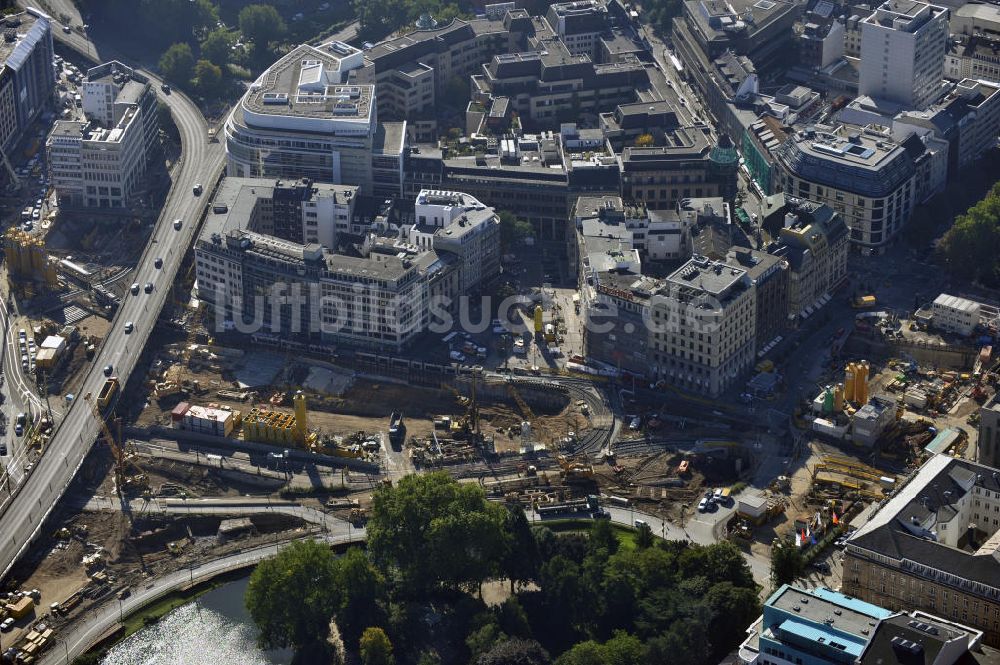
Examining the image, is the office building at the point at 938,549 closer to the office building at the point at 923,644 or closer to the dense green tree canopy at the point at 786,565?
the dense green tree canopy at the point at 786,565

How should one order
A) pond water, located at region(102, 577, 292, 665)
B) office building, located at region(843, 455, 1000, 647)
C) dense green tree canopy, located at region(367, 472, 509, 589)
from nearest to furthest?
office building, located at region(843, 455, 1000, 647), pond water, located at region(102, 577, 292, 665), dense green tree canopy, located at region(367, 472, 509, 589)

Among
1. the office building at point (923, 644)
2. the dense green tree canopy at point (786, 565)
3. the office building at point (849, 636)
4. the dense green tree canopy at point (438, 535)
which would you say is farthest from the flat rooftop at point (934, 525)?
the dense green tree canopy at point (438, 535)

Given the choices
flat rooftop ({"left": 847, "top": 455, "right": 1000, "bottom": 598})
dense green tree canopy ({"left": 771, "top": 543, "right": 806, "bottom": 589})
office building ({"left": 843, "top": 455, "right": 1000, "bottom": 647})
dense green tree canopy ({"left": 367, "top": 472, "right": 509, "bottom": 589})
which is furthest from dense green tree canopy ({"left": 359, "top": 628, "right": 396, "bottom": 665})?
flat rooftop ({"left": 847, "top": 455, "right": 1000, "bottom": 598})

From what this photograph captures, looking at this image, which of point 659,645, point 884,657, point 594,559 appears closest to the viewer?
point 884,657

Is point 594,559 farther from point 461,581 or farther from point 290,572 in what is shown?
point 290,572

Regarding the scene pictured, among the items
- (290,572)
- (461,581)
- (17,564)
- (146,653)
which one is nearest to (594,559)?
(461,581)

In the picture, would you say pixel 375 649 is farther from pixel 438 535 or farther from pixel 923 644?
pixel 923 644

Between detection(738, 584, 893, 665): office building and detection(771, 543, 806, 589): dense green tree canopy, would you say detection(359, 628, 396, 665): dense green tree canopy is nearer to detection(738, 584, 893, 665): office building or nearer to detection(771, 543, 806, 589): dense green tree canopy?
detection(738, 584, 893, 665): office building
